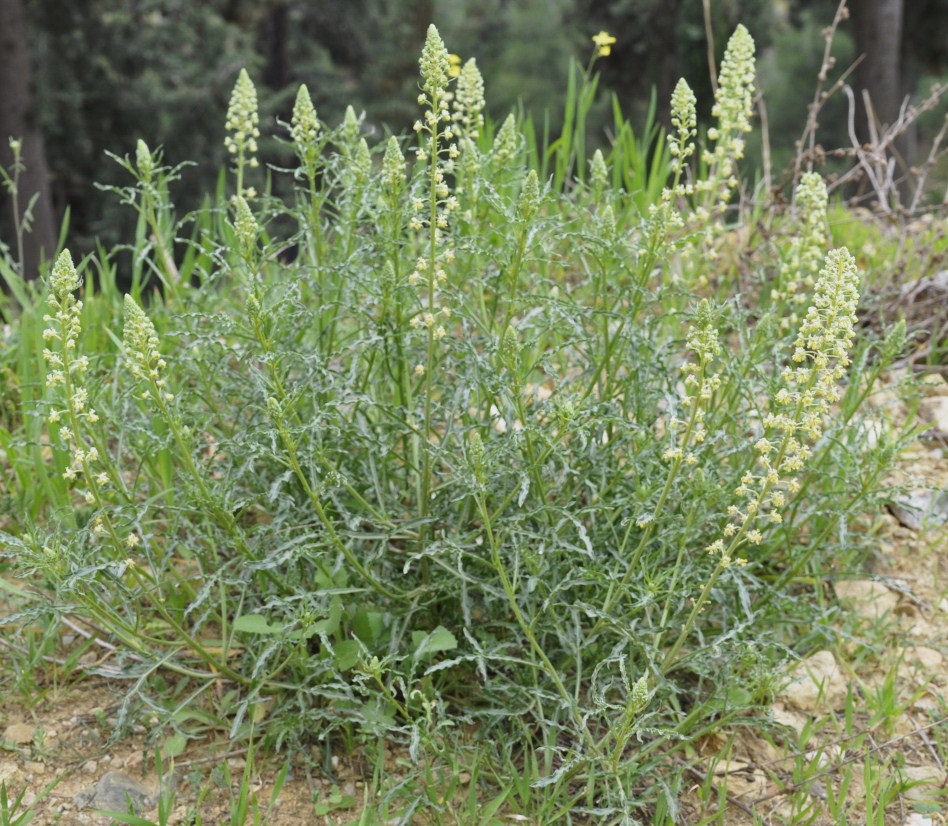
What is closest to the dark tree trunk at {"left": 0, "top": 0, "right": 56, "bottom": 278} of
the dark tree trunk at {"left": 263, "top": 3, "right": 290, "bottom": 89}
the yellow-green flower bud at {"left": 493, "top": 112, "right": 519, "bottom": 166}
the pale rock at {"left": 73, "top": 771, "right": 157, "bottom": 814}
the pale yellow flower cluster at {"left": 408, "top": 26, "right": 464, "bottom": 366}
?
the dark tree trunk at {"left": 263, "top": 3, "right": 290, "bottom": 89}

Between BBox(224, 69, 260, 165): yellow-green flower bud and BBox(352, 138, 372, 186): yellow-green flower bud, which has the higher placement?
BBox(224, 69, 260, 165): yellow-green flower bud

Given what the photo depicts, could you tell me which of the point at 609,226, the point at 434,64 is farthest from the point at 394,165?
the point at 609,226

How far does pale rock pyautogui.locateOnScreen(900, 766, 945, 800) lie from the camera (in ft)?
8.14

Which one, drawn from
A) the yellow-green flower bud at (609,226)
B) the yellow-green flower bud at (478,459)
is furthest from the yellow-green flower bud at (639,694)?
the yellow-green flower bud at (609,226)

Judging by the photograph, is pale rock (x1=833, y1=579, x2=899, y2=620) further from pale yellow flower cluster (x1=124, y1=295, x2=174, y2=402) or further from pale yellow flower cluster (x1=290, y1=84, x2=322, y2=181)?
pale yellow flower cluster (x1=124, y1=295, x2=174, y2=402)

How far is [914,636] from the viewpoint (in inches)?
119

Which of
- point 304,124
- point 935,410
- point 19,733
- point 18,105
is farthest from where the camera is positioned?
point 18,105

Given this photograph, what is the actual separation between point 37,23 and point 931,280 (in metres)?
13.8

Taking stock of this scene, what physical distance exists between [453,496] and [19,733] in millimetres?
1260

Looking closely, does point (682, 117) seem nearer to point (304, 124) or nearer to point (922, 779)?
point (304, 124)

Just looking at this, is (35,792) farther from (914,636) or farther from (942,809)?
(914,636)

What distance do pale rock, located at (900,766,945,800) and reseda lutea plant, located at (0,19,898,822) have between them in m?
0.43

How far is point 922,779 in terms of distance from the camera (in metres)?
2.56

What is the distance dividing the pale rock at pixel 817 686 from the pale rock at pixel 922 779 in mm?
247
